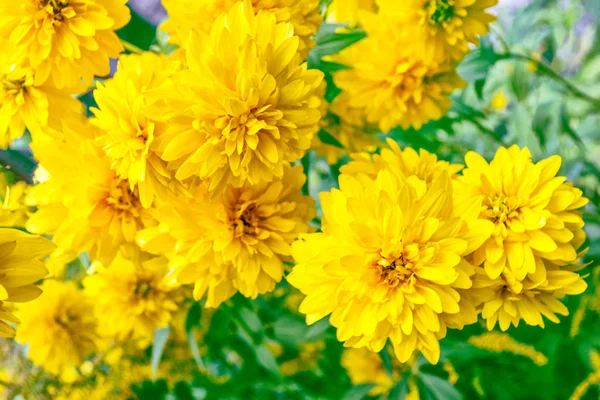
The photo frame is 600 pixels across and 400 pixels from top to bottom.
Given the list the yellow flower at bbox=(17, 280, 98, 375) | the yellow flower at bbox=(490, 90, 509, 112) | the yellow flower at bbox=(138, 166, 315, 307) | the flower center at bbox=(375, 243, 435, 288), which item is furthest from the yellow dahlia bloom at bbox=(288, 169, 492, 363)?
the yellow flower at bbox=(490, 90, 509, 112)

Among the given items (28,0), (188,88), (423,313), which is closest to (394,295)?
(423,313)

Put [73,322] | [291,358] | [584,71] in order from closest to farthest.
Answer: [73,322] < [291,358] < [584,71]

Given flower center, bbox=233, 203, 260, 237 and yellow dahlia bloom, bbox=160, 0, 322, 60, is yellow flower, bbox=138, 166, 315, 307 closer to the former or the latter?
flower center, bbox=233, 203, 260, 237

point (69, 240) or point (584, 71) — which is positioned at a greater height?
point (69, 240)

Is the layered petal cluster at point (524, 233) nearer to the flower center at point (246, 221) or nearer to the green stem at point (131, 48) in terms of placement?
the flower center at point (246, 221)

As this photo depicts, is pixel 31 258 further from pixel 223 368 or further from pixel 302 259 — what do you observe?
pixel 223 368

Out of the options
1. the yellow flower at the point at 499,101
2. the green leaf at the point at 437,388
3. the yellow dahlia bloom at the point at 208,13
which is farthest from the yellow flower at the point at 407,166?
the yellow flower at the point at 499,101
